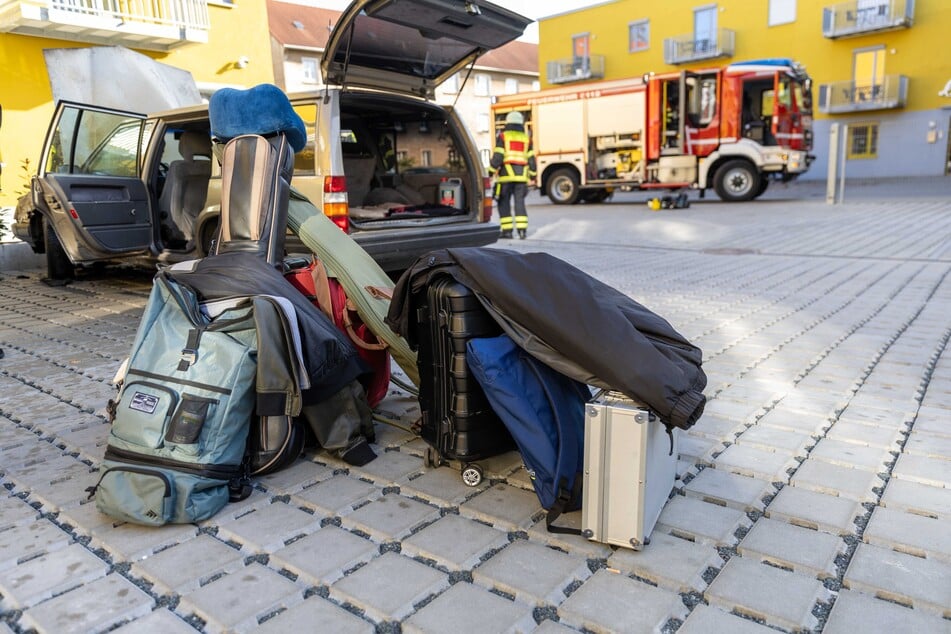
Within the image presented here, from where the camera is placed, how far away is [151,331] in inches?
97.8

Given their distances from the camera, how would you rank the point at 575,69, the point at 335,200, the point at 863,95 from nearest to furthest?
1. the point at 335,200
2. the point at 863,95
3. the point at 575,69

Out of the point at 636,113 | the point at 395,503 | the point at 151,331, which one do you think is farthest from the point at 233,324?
the point at 636,113

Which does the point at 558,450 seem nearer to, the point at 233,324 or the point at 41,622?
the point at 233,324

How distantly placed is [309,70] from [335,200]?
3622 centimetres

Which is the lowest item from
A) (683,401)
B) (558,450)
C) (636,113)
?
(558,450)

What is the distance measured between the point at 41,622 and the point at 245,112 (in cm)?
210

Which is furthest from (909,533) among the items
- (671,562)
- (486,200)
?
(486,200)

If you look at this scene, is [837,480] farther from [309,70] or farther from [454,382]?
[309,70]

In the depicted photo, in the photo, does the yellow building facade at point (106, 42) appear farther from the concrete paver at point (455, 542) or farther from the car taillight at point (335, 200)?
the concrete paver at point (455, 542)

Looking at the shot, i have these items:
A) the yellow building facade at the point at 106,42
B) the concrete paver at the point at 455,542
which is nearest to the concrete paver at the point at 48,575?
the concrete paver at the point at 455,542

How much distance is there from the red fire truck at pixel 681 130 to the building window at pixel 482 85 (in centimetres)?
2706

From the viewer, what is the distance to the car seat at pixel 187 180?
6672mm

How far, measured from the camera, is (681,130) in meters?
16.4

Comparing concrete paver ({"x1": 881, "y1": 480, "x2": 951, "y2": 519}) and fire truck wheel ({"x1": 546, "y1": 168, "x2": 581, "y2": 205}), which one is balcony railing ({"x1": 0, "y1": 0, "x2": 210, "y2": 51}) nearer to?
fire truck wheel ({"x1": 546, "y1": 168, "x2": 581, "y2": 205})
